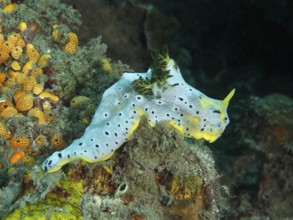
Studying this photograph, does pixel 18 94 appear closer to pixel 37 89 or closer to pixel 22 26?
pixel 37 89

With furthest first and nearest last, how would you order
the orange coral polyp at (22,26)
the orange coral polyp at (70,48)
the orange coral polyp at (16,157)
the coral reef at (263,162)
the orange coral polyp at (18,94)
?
the coral reef at (263,162) < the orange coral polyp at (70,48) < the orange coral polyp at (22,26) < the orange coral polyp at (18,94) < the orange coral polyp at (16,157)

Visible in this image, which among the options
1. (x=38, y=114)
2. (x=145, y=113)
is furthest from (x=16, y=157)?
(x=145, y=113)

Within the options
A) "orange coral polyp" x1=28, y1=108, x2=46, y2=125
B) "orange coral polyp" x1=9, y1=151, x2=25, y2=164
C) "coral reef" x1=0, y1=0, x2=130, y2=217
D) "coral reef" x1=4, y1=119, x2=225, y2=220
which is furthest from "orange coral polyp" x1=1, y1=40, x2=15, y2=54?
"coral reef" x1=4, y1=119, x2=225, y2=220

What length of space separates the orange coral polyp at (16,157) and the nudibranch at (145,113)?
0.73 m

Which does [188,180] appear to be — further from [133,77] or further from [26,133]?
[26,133]

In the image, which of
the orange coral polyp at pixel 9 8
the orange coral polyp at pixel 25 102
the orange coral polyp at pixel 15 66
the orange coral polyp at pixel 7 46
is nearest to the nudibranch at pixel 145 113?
the orange coral polyp at pixel 25 102

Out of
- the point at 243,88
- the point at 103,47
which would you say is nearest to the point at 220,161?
the point at 243,88

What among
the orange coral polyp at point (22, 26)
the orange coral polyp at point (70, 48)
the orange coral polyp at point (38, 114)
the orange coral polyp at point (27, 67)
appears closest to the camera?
the orange coral polyp at point (38, 114)

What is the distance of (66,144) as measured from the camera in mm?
3412

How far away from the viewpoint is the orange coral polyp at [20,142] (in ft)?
11.4

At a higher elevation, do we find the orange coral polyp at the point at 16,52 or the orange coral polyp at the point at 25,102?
the orange coral polyp at the point at 16,52

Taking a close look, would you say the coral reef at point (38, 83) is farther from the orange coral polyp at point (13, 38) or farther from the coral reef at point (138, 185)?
the coral reef at point (138, 185)

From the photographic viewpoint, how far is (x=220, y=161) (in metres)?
8.35

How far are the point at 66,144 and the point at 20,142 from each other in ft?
1.61
